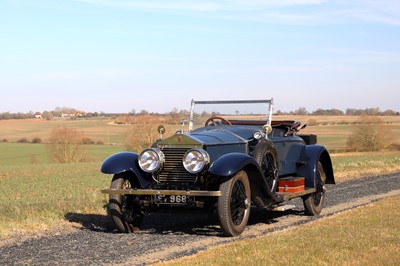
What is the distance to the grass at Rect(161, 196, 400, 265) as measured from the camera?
6594 mm

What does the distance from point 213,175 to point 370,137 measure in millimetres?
56161

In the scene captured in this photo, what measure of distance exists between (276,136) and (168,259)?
13.8ft

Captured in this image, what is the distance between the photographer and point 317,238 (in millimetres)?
7910

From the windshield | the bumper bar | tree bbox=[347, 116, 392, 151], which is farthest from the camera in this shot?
tree bbox=[347, 116, 392, 151]

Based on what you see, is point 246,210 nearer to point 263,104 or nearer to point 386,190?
point 263,104

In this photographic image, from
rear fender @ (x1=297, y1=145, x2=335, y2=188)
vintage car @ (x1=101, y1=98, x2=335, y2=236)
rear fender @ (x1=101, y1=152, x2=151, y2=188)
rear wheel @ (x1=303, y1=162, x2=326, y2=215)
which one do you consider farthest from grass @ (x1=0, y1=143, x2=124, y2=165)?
rear fender @ (x1=101, y1=152, x2=151, y2=188)

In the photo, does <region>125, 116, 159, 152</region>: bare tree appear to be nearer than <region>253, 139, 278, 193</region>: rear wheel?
No

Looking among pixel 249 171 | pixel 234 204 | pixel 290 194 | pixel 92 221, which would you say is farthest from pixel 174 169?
pixel 92 221

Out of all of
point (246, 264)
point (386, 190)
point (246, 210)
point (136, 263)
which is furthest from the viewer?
point (386, 190)

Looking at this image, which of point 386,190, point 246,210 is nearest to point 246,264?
point 246,210

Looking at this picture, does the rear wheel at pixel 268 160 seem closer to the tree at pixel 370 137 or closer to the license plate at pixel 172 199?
the license plate at pixel 172 199

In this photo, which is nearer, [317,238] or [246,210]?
[317,238]

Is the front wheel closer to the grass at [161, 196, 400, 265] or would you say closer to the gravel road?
the gravel road

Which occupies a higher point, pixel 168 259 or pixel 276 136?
pixel 276 136
